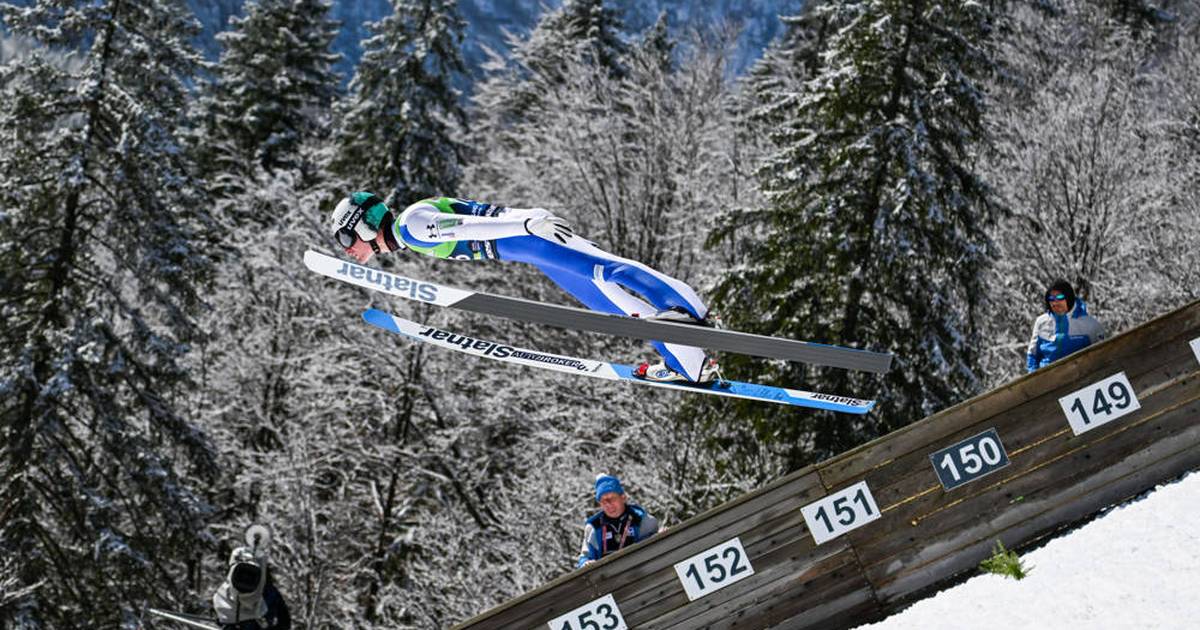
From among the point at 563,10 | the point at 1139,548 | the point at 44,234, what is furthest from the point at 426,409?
the point at 1139,548

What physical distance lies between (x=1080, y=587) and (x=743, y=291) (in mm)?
8345

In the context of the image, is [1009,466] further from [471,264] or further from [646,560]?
[471,264]

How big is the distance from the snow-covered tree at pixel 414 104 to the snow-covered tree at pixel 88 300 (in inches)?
204

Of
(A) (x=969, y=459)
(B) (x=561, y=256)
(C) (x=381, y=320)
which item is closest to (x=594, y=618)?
(B) (x=561, y=256)

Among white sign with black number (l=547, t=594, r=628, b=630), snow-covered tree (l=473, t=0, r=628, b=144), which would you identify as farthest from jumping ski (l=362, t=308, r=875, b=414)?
snow-covered tree (l=473, t=0, r=628, b=144)

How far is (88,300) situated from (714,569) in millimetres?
10267

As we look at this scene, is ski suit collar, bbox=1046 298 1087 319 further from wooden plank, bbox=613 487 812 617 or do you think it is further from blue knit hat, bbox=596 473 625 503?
blue knit hat, bbox=596 473 625 503

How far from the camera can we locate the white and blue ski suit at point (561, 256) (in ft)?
22.5

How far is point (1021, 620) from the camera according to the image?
219 inches

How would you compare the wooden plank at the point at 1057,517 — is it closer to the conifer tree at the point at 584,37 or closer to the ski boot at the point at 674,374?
the ski boot at the point at 674,374

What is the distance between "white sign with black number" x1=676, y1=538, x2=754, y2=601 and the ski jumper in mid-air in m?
1.09

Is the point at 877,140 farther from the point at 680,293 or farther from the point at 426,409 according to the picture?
the point at 426,409

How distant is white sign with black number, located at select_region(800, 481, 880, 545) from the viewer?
6734 mm

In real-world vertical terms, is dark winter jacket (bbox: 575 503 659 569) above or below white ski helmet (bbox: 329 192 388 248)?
below
